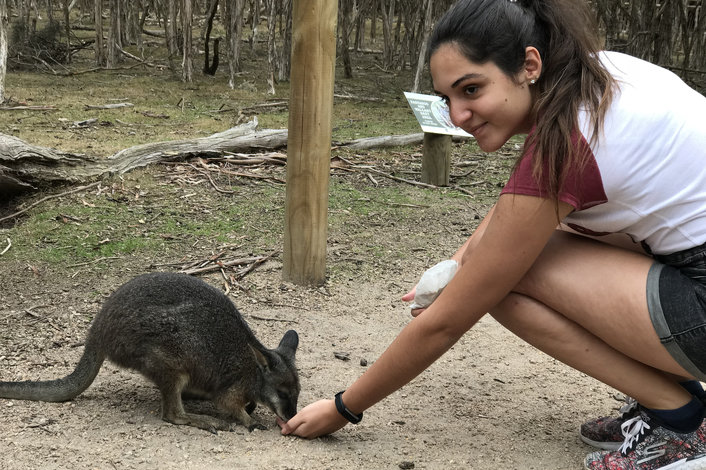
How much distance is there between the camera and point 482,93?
216 centimetres

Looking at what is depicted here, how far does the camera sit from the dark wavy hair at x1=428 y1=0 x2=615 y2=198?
2057 millimetres

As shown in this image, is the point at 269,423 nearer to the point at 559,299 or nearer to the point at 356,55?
the point at 559,299

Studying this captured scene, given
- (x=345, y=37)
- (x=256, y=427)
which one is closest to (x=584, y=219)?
(x=256, y=427)

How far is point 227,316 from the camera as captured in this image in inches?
123

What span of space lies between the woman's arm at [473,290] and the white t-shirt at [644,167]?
8 centimetres

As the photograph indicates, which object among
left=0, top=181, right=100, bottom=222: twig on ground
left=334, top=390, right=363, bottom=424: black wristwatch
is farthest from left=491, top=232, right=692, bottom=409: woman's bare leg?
left=0, top=181, right=100, bottom=222: twig on ground

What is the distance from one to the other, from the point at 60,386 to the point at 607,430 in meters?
2.13

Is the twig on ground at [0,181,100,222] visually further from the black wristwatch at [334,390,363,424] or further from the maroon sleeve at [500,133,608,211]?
the maroon sleeve at [500,133,608,211]

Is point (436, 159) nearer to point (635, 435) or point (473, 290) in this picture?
point (635, 435)

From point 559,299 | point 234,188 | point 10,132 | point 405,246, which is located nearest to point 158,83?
point 10,132

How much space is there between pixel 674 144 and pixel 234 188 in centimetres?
437

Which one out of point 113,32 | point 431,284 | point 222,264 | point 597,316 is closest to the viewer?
point 597,316

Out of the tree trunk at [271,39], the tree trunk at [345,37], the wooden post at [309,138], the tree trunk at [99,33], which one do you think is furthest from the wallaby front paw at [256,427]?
the tree trunk at [345,37]

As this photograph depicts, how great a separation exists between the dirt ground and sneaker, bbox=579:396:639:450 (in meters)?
0.08
